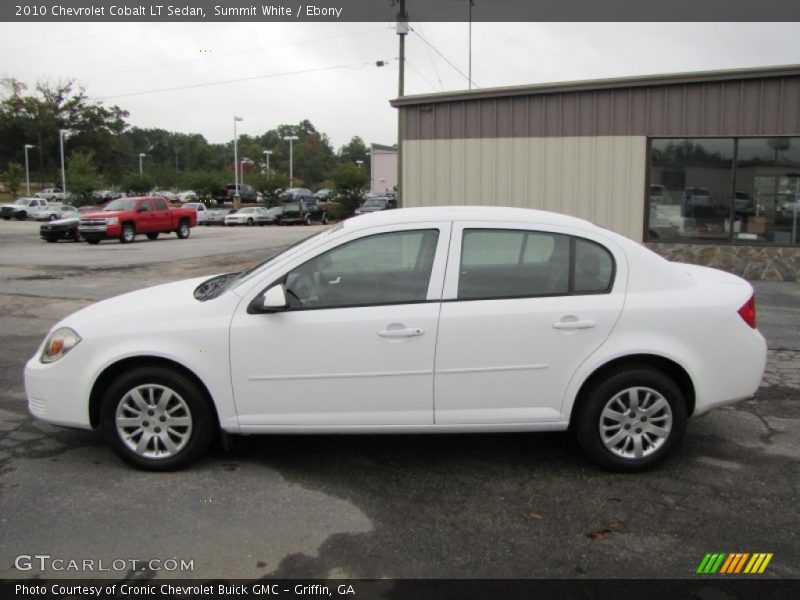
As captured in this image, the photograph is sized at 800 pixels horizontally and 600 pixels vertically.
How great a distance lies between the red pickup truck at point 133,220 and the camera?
26891 mm

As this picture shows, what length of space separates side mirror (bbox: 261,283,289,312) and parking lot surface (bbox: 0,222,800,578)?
0.90ft

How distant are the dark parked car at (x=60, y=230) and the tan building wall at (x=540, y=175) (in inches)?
729

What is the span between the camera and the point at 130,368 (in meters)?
4.43

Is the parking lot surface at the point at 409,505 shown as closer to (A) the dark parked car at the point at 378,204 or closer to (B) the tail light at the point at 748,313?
(B) the tail light at the point at 748,313

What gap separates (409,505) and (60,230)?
28.3 meters

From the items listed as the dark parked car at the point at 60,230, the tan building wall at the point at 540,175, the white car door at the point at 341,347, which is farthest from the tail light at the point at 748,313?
the dark parked car at the point at 60,230

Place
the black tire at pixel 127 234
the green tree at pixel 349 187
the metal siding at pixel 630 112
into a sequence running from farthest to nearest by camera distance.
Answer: the green tree at pixel 349 187 < the black tire at pixel 127 234 < the metal siding at pixel 630 112

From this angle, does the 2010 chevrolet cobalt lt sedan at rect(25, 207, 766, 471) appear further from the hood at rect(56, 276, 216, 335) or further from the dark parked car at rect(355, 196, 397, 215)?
the dark parked car at rect(355, 196, 397, 215)

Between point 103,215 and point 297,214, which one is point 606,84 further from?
point 297,214

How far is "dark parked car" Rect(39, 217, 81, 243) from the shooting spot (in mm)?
28688

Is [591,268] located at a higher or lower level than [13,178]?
lower

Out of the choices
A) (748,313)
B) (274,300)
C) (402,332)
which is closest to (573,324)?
(402,332)

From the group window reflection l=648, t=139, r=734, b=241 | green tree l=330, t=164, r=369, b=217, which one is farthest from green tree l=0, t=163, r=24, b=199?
window reflection l=648, t=139, r=734, b=241

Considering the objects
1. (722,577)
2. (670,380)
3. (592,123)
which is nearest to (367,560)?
(722,577)
